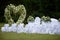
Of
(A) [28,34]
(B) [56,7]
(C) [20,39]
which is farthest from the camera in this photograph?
(B) [56,7]

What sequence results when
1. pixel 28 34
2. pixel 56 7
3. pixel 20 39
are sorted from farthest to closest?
pixel 56 7 < pixel 28 34 < pixel 20 39

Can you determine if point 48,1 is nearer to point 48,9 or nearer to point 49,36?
point 48,9

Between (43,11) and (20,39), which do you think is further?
(43,11)

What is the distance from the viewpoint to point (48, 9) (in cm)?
485

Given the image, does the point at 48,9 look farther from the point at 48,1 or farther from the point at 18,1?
the point at 18,1

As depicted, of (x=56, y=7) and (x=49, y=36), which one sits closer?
(x=49, y=36)

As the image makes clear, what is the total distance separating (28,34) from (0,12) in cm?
211

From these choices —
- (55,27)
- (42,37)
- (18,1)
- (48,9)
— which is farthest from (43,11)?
(42,37)

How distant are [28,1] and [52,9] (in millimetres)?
524

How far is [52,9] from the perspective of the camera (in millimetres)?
4836

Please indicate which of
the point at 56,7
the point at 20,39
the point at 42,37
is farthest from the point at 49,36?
the point at 56,7

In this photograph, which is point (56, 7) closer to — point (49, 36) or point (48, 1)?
point (48, 1)

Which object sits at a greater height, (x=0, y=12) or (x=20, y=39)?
(x=0, y=12)

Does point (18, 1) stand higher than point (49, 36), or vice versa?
point (18, 1)
